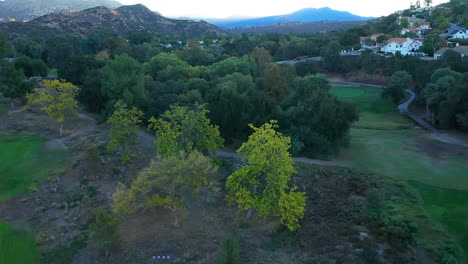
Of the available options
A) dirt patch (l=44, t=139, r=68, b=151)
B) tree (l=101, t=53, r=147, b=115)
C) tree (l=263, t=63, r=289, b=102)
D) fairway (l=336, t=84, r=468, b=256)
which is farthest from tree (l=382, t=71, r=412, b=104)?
dirt patch (l=44, t=139, r=68, b=151)

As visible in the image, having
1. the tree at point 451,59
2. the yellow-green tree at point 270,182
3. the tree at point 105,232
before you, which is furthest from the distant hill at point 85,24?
the yellow-green tree at point 270,182

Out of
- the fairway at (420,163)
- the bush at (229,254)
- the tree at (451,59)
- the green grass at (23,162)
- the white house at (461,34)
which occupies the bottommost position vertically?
the green grass at (23,162)

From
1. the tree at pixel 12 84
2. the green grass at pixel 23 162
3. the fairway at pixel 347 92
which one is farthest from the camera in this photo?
the fairway at pixel 347 92

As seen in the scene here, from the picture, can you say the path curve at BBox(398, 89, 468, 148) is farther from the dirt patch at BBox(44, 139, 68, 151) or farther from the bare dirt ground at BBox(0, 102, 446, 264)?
the dirt patch at BBox(44, 139, 68, 151)

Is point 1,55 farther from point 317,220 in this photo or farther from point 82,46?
point 317,220

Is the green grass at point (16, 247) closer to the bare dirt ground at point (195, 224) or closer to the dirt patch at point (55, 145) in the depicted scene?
the bare dirt ground at point (195, 224)

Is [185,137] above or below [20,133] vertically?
above

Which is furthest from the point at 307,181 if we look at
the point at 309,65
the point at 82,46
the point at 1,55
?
the point at 82,46
